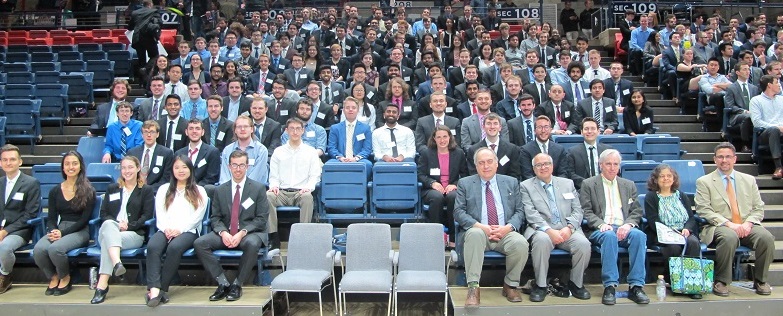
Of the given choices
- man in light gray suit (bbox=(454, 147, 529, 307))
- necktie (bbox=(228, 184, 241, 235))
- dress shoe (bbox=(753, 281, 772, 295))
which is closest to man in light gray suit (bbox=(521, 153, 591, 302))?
man in light gray suit (bbox=(454, 147, 529, 307))

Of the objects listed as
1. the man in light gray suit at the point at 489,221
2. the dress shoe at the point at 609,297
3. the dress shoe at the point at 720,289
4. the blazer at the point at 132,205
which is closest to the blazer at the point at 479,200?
the man in light gray suit at the point at 489,221

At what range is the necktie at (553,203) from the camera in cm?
560

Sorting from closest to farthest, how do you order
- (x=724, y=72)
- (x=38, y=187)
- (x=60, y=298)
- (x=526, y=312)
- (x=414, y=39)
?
(x=526, y=312), (x=60, y=298), (x=38, y=187), (x=724, y=72), (x=414, y=39)

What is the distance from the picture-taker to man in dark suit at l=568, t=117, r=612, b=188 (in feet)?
20.8

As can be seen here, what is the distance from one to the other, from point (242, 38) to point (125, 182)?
6099mm

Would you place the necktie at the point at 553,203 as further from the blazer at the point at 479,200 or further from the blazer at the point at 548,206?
the blazer at the point at 479,200

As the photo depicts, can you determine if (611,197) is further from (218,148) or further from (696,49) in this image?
(696,49)

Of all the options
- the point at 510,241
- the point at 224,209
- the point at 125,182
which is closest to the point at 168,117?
the point at 125,182

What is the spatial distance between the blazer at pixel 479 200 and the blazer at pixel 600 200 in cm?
53

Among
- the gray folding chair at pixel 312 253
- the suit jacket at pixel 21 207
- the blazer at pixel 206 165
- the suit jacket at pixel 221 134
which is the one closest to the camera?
the gray folding chair at pixel 312 253

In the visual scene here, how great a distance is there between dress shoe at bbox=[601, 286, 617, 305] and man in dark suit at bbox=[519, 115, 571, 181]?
138 centimetres

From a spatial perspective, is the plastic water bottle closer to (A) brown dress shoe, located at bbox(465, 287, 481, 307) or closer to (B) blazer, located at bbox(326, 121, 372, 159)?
(A) brown dress shoe, located at bbox(465, 287, 481, 307)

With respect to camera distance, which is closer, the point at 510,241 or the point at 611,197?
the point at 510,241

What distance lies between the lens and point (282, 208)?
623cm
